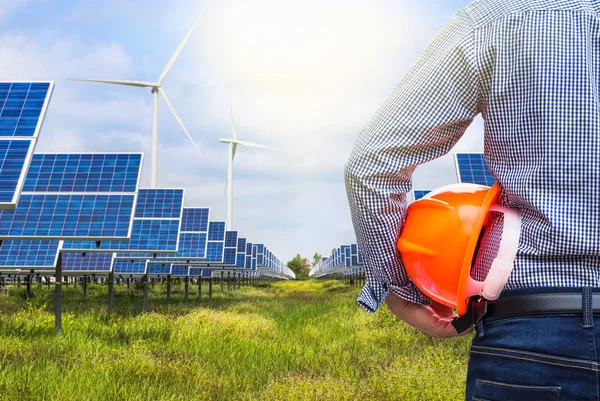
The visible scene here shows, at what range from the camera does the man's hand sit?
2551 mm

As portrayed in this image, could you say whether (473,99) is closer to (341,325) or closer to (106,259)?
(341,325)

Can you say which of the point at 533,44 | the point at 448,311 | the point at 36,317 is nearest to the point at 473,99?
the point at 533,44

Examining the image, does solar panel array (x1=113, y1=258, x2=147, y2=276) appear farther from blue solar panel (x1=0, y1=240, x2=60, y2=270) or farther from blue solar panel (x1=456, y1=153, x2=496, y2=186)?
blue solar panel (x1=456, y1=153, x2=496, y2=186)

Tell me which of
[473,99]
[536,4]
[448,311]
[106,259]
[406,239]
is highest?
[106,259]

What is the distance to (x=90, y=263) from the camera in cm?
2106

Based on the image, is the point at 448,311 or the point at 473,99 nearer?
the point at 473,99

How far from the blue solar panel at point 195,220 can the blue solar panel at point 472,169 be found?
13187 mm

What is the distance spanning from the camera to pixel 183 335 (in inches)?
532

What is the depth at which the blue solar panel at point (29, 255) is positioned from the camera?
14.9 meters

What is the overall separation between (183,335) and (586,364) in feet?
40.1

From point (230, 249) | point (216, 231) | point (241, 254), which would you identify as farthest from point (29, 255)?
point (241, 254)

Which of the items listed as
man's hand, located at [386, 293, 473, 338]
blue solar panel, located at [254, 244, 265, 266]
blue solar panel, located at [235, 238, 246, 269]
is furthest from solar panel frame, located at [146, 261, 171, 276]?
blue solar panel, located at [254, 244, 265, 266]

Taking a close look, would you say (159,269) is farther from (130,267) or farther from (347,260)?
(347,260)

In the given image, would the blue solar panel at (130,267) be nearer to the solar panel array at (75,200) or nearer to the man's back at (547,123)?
the solar panel array at (75,200)
